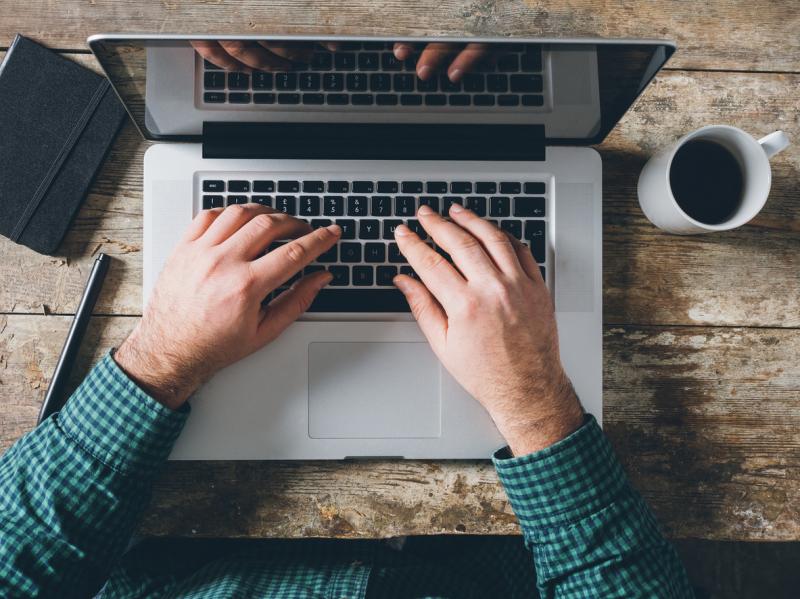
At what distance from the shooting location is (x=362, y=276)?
729 millimetres

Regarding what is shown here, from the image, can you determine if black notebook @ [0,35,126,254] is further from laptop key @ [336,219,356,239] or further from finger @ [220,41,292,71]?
laptop key @ [336,219,356,239]

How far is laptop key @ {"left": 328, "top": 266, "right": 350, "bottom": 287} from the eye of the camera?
0.73m

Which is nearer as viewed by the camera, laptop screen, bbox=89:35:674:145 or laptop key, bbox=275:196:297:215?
laptop screen, bbox=89:35:674:145

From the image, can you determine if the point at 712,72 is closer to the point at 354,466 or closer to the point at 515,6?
the point at 515,6

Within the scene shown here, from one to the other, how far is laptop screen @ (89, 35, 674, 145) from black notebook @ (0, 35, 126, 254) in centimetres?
11

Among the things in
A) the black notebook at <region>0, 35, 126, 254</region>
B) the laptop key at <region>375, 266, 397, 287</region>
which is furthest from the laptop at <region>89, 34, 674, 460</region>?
the black notebook at <region>0, 35, 126, 254</region>

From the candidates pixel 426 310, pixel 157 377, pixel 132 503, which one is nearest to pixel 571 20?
pixel 426 310

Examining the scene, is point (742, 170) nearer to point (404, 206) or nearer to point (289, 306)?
point (404, 206)

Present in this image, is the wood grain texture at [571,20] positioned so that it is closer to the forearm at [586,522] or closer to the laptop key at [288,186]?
the laptop key at [288,186]

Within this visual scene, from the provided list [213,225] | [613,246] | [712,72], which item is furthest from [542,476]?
[712,72]

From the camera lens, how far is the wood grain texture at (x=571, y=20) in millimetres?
799

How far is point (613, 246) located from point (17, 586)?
2.90 feet

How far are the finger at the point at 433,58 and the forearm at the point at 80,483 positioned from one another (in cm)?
52

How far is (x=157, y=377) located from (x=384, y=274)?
0.32m
